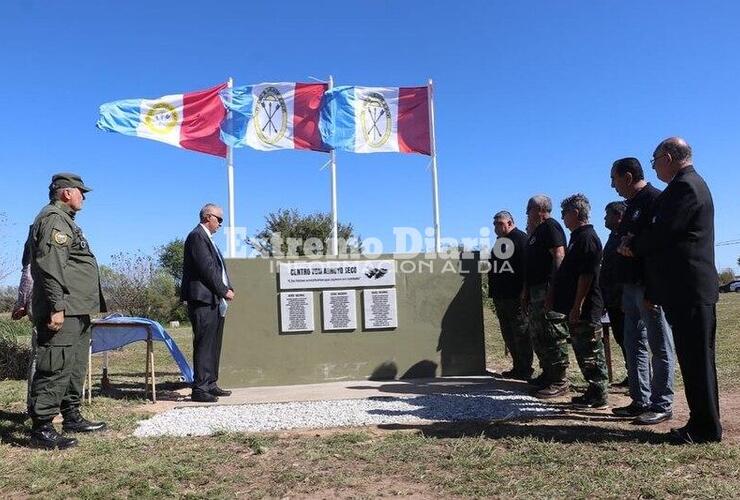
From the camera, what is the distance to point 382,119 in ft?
39.0

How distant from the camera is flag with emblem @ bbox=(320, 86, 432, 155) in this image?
11.7 meters

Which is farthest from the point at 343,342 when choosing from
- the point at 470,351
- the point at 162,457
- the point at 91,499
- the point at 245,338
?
the point at 91,499

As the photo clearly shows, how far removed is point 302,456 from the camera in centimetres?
395

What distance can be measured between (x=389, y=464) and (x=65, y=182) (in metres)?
3.60

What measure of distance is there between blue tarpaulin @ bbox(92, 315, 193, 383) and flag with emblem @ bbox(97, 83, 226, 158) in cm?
521

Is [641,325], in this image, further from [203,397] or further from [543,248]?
[203,397]

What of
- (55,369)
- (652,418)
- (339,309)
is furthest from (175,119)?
(652,418)

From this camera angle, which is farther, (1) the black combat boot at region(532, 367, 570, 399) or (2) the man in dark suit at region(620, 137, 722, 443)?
(1) the black combat boot at region(532, 367, 570, 399)

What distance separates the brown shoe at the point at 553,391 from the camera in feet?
18.7

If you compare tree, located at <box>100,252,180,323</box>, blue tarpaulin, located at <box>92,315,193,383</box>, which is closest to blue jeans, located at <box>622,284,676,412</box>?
blue tarpaulin, located at <box>92,315,193,383</box>

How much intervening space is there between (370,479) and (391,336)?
395cm

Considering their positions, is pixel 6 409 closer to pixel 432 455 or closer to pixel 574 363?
pixel 432 455

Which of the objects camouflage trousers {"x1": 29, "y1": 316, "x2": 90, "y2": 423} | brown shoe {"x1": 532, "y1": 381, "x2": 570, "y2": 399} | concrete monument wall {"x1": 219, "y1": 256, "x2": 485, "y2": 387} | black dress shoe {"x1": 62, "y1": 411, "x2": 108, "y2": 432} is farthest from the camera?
concrete monument wall {"x1": 219, "y1": 256, "x2": 485, "y2": 387}

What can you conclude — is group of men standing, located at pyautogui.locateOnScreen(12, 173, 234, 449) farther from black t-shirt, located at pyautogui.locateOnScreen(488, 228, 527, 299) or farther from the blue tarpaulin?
black t-shirt, located at pyautogui.locateOnScreen(488, 228, 527, 299)
